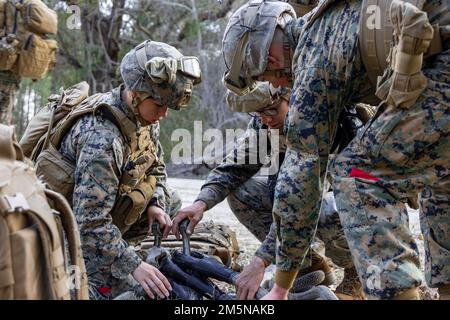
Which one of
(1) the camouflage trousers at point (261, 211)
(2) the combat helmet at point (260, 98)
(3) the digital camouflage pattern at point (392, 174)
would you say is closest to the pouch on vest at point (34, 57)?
(1) the camouflage trousers at point (261, 211)

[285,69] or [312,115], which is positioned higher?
[285,69]

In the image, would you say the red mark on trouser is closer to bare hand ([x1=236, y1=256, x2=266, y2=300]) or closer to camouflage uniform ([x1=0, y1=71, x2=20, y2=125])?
bare hand ([x1=236, y1=256, x2=266, y2=300])

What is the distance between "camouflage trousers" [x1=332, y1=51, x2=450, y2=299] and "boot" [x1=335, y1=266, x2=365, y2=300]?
1547mm

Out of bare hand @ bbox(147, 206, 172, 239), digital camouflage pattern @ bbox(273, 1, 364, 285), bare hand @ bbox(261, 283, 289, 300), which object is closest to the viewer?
digital camouflage pattern @ bbox(273, 1, 364, 285)

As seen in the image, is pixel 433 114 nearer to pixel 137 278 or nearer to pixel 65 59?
pixel 137 278

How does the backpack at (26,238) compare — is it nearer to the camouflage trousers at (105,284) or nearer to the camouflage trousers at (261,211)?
the camouflage trousers at (105,284)

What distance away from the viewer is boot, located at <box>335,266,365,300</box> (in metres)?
4.25

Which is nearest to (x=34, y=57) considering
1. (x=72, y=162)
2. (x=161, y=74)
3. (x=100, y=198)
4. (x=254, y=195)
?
(x=72, y=162)

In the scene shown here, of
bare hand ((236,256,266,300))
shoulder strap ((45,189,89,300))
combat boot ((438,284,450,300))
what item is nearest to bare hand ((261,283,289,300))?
bare hand ((236,256,266,300))

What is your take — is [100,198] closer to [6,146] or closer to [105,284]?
[105,284]

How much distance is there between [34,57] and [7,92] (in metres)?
0.42

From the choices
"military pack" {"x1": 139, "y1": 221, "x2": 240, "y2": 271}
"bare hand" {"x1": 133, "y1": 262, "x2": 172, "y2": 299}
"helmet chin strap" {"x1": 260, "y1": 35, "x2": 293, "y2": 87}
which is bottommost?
"military pack" {"x1": 139, "y1": 221, "x2": 240, "y2": 271}

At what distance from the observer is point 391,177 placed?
276 centimetres
